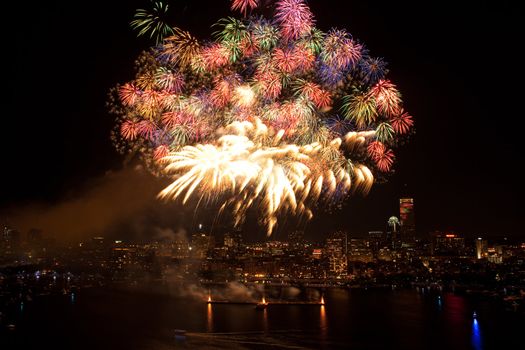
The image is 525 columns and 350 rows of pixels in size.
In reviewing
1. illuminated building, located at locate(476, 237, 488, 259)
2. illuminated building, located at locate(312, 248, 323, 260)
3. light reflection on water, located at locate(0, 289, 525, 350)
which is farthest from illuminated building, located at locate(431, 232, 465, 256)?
light reflection on water, located at locate(0, 289, 525, 350)

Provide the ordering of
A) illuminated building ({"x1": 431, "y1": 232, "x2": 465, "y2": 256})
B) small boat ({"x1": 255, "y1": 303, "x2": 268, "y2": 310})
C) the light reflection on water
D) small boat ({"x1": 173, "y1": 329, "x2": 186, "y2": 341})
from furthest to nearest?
illuminated building ({"x1": 431, "y1": 232, "x2": 465, "y2": 256})
small boat ({"x1": 255, "y1": 303, "x2": 268, "y2": 310})
the light reflection on water
small boat ({"x1": 173, "y1": 329, "x2": 186, "y2": 341})

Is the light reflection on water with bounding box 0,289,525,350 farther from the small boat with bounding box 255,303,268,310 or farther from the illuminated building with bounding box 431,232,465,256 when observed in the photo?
the illuminated building with bounding box 431,232,465,256

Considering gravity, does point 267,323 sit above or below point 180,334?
below

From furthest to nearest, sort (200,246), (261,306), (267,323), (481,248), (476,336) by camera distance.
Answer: (481,248)
(200,246)
(261,306)
(267,323)
(476,336)

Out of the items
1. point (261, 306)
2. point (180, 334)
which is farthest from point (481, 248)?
point (180, 334)

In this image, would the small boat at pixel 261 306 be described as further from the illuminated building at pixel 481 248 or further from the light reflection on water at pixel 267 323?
the illuminated building at pixel 481 248

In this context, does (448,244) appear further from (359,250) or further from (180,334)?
(180,334)

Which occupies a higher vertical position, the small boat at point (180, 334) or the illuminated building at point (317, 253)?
the small boat at point (180, 334)

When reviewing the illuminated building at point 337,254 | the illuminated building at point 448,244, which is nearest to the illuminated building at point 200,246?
the illuminated building at point 337,254
